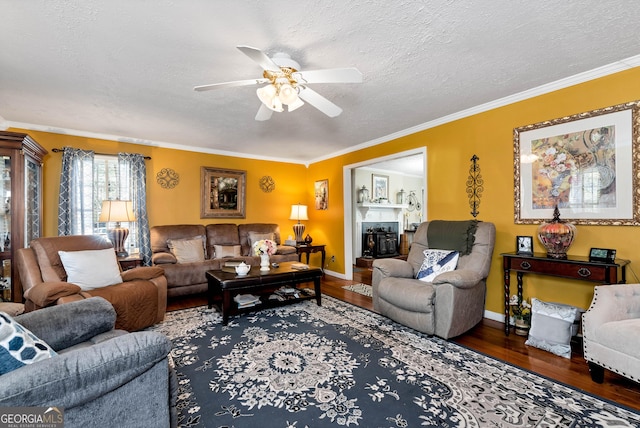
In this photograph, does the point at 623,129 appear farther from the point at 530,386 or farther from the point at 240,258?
the point at 240,258

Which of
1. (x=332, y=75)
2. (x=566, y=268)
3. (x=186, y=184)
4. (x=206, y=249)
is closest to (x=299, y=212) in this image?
(x=206, y=249)

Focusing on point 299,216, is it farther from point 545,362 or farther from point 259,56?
point 545,362

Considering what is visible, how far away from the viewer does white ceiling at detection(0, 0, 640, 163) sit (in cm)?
176

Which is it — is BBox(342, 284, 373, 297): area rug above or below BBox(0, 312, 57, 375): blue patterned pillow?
below

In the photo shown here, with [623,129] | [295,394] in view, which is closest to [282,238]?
[295,394]

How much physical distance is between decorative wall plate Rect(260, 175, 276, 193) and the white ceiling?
2276 mm

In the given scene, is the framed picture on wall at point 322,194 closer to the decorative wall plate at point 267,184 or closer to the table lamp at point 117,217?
the decorative wall plate at point 267,184

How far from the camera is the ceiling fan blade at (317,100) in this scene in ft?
7.50

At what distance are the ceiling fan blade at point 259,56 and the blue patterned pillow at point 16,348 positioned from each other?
1667mm

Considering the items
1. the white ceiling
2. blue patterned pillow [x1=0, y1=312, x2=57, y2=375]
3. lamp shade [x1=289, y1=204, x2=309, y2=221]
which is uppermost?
the white ceiling

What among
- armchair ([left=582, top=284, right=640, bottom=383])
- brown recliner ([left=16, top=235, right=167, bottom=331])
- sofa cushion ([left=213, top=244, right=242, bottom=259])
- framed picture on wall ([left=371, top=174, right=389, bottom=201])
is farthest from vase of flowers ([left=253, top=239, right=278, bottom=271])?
framed picture on wall ([left=371, top=174, right=389, bottom=201])

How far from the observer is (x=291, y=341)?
262 cm

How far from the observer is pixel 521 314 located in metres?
2.83

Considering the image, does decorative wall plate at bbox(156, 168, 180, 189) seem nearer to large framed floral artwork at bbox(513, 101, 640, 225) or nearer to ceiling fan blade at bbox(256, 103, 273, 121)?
ceiling fan blade at bbox(256, 103, 273, 121)
